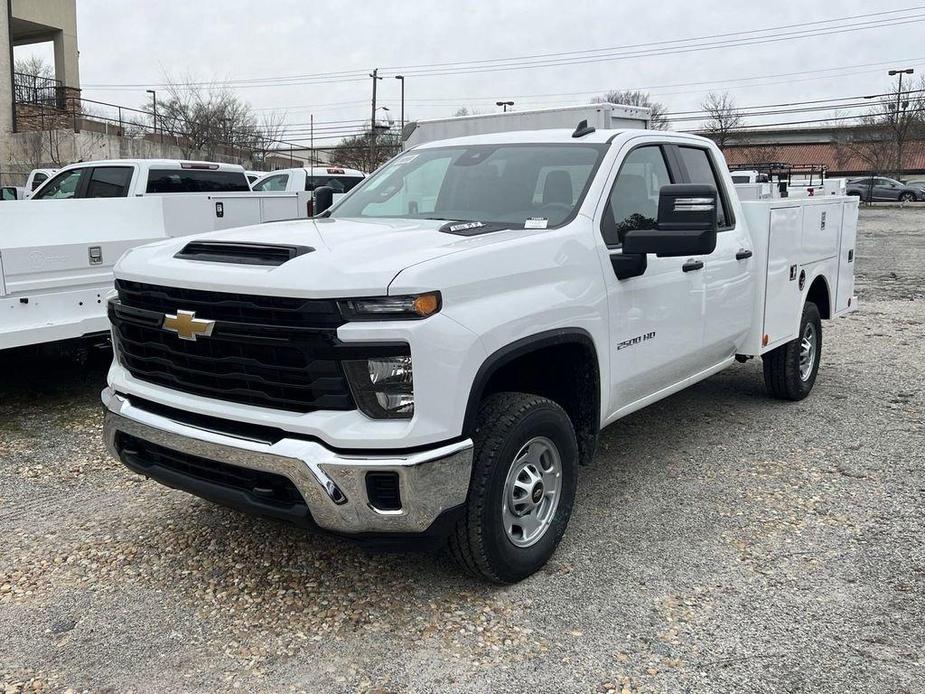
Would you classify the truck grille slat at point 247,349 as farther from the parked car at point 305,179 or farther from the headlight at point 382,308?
the parked car at point 305,179

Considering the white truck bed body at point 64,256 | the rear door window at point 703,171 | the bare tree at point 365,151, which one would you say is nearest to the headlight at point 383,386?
the rear door window at point 703,171

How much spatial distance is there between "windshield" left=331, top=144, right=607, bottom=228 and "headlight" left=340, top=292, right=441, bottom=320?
1162mm

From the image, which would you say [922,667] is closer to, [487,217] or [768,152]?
[487,217]

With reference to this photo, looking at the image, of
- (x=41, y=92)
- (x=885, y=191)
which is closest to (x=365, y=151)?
(x=41, y=92)

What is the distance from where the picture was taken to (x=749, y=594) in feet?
12.2

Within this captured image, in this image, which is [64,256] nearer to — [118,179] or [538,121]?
[538,121]

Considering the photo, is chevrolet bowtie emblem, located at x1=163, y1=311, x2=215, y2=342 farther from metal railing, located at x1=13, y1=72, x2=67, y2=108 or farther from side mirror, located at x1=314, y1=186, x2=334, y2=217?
metal railing, located at x1=13, y1=72, x2=67, y2=108

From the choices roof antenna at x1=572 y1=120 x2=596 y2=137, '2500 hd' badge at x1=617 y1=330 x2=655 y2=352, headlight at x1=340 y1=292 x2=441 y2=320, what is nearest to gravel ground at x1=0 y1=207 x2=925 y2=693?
'2500 hd' badge at x1=617 y1=330 x2=655 y2=352

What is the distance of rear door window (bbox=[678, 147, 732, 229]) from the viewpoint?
5.22 meters

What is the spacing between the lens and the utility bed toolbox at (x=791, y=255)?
5723 mm

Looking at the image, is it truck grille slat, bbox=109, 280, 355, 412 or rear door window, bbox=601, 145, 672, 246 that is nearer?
truck grille slat, bbox=109, 280, 355, 412

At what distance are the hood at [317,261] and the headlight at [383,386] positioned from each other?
262mm

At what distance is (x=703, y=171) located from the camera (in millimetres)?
5406

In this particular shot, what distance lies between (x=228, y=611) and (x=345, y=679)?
2.39 ft
